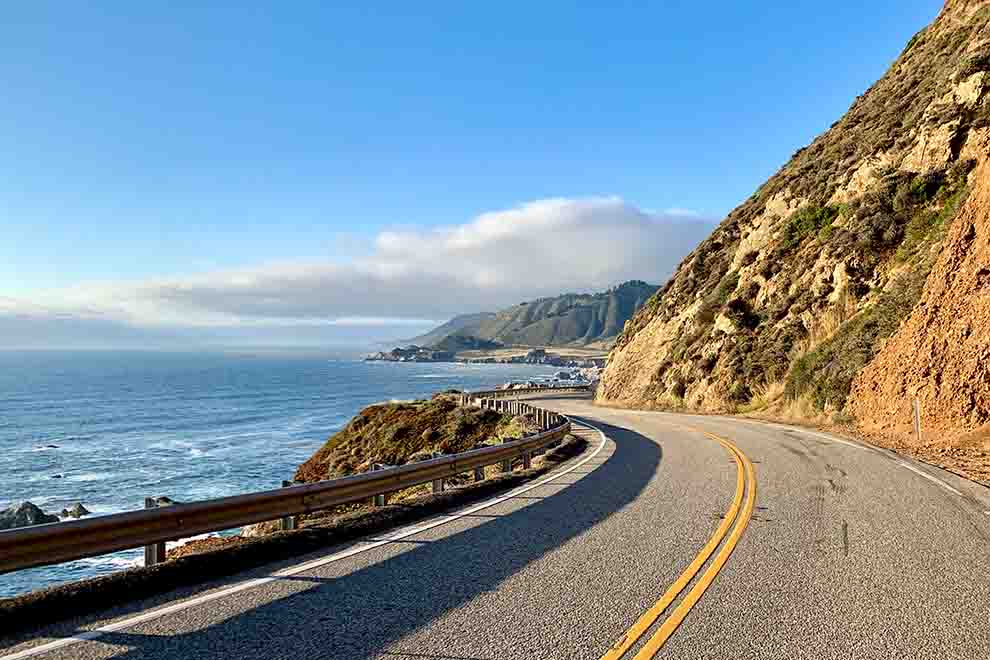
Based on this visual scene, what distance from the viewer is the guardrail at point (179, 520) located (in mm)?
5812

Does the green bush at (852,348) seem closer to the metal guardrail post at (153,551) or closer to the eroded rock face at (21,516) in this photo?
the metal guardrail post at (153,551)

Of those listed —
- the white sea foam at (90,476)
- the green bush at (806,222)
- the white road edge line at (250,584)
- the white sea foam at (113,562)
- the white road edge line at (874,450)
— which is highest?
the green bush at (806,222)

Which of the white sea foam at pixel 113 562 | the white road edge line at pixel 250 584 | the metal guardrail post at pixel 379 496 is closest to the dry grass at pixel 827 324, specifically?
the white road edge line at pixel 250 584

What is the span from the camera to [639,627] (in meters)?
5.22

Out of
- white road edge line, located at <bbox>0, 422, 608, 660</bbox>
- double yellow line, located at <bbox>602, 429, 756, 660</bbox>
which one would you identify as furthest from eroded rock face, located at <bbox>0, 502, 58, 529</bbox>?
double yellow line, located at <bbox>602, 429, 756, 660</bbox>

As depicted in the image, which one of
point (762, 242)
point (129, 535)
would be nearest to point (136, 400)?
point (762, 242)

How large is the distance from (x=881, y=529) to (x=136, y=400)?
110 m

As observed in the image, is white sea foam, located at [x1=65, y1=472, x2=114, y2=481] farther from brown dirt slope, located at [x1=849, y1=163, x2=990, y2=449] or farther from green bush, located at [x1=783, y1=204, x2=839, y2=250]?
green bush, located at [x1=783, y1=204, x2=839, y2=250]

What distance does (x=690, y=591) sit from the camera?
20.0 feet

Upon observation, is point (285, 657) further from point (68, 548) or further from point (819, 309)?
point (819, 309)

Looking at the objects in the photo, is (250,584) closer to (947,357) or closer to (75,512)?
(947,357)

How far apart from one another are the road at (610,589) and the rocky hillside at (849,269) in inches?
467

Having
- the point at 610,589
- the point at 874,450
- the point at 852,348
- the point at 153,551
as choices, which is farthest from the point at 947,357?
the point at 153,551

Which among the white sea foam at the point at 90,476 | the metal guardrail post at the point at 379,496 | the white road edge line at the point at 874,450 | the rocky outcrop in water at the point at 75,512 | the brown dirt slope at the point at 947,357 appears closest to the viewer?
the metal guardrail post at the point at 379,496
